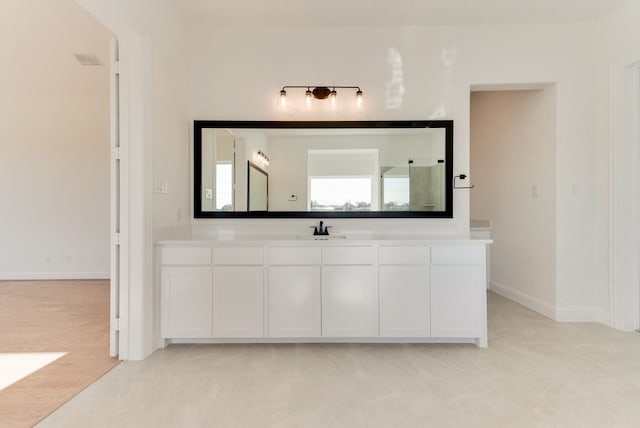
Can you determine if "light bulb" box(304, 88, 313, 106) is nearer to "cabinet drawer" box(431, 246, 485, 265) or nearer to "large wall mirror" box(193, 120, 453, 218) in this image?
"large wall mirror" box(193, 120, 453, 218)

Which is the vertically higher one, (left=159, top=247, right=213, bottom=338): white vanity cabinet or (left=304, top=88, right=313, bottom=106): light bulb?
(left=304, top=88, right=313, bottom=106): light bulb

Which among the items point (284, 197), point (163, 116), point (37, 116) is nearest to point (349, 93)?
point (284, 197)

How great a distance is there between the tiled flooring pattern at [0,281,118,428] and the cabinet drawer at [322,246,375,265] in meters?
1.69

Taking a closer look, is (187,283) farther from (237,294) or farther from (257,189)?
(257,189)

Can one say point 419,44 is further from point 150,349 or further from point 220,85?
point 150,349

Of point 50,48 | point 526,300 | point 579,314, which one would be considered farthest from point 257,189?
point 579,314

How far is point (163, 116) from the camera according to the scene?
2.67 meters

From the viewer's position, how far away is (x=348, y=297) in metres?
2.56

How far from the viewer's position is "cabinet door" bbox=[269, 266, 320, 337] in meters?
2.55

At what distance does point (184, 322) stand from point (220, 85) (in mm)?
2163

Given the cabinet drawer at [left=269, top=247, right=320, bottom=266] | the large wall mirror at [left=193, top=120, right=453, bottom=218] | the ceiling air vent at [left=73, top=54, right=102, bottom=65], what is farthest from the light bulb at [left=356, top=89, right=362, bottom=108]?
the ceiling air vent at [left=73, top=54, right=102, bottom=65]

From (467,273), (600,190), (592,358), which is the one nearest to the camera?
(592,358)

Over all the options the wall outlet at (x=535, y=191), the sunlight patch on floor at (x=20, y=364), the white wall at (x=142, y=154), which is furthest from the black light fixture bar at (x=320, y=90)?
the sunlight patch on floor at (x=20, y=364)

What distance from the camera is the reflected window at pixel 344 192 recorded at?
3.11m
